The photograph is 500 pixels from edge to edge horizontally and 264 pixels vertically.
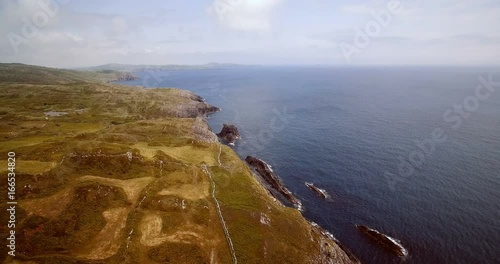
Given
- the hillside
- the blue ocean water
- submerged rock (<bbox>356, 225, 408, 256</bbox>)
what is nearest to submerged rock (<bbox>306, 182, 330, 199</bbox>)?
the blue ocean water

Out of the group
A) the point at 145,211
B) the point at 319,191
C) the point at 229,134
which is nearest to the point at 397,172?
the point at 319,191

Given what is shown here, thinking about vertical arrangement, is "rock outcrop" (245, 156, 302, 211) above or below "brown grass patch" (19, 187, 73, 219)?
below

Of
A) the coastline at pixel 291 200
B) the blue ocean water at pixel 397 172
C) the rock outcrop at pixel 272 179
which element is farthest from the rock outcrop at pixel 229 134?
the coastline at pixel 291 200

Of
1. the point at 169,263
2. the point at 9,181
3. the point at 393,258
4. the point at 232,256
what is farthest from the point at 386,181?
the point at 9,181

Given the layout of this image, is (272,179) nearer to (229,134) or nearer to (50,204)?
(229,134)

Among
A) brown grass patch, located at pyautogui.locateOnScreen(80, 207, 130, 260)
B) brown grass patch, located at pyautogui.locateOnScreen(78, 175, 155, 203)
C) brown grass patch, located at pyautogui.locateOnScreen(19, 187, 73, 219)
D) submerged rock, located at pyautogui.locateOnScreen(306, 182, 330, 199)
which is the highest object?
A: brown grass patch, located at pyautogui.locateOnScreen(78, 175, 155, 203)

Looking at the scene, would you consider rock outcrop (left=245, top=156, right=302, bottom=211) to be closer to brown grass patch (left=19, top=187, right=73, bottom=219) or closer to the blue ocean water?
the blue ocean water
